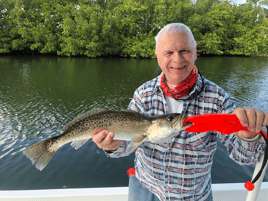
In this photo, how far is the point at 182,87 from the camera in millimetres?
1741

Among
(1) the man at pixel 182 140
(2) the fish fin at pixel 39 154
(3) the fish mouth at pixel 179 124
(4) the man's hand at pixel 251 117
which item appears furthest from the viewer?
(2) the fish fin at pixel 39 154

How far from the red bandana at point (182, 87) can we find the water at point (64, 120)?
6.02 m

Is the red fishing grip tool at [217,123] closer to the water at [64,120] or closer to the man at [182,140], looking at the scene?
the man at [182,140]

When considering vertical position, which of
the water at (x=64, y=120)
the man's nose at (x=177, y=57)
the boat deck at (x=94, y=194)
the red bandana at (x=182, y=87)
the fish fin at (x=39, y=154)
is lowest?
the water at (x=64, y=120)

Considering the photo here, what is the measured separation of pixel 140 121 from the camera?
1.67 meters

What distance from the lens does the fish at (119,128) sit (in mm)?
1538

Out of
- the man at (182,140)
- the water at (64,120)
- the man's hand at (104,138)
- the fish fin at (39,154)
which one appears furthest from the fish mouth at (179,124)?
the water at (64,120)

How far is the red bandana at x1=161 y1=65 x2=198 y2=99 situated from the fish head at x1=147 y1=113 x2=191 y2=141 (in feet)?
1.01

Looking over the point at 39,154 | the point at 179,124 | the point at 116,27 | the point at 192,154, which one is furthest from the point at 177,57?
the point at 116,27

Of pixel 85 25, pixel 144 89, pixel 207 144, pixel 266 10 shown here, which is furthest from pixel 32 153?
pixel 266 10

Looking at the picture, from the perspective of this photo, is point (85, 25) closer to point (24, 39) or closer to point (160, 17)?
point (24, 39)

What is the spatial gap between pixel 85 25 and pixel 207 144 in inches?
1663

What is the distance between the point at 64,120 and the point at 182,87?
10149 millimetres

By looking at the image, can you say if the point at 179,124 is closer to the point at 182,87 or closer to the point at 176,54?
the point at 182,87
